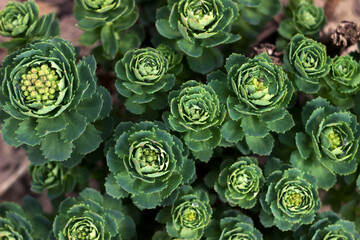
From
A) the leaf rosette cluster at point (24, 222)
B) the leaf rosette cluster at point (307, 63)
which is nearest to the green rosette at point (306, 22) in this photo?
the leaf rosette cluster at point (307, 63)

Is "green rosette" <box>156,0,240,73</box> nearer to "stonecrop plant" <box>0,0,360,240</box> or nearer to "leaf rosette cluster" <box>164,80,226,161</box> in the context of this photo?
"stonecrop plant" <box>0,0,360,240</box>

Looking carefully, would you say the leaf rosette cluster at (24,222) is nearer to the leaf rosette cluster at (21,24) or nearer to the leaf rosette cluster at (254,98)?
the leaf rosette cluster at (21,24)

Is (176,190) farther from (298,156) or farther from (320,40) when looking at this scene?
(320,40)

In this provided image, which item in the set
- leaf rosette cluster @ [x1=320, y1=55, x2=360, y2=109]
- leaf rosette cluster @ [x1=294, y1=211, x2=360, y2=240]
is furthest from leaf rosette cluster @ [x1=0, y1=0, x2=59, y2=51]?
leaf rosette cluster @ [x1=294, y1=211, x2=360, y2=240]

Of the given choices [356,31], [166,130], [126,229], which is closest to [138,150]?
[166,130]

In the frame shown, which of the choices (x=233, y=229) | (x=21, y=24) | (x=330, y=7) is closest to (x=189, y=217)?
(x=233, y=229)
